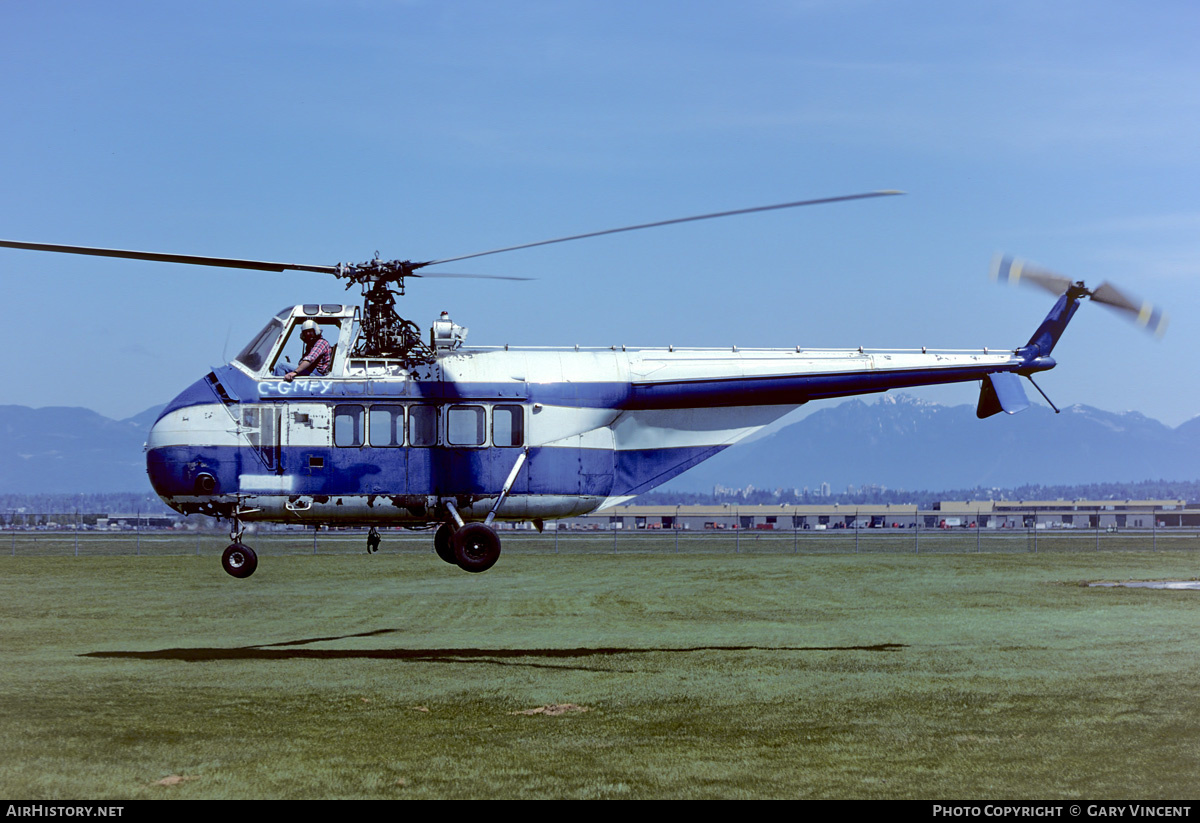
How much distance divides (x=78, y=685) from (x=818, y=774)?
19.5 meters

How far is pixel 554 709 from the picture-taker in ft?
87.6

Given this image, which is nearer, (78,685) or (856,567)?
(78,685)

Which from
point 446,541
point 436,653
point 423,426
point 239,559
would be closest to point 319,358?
point 423,426

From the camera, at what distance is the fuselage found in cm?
2581

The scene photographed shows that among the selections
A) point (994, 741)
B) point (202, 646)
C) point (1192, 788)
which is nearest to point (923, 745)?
point (994, 741)

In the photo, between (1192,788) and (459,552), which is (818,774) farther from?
(459,552)

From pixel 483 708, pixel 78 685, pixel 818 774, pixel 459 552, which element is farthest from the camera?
pixel 78 685

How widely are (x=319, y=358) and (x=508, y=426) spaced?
15.1 ft

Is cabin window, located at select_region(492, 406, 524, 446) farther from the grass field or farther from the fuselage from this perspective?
the grass field

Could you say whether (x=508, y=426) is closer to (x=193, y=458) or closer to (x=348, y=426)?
(x=348, y=426)

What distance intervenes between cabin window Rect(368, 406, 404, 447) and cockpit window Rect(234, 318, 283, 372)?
9.22 ft

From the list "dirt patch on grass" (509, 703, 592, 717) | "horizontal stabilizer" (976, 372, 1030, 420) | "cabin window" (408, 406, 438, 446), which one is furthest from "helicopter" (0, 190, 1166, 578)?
"horizontal stabilizer" (976, 372, 1030, 420)

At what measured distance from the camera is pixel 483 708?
2689 centimetres

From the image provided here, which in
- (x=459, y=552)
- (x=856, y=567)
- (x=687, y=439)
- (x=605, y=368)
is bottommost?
(x=856, y=567)
